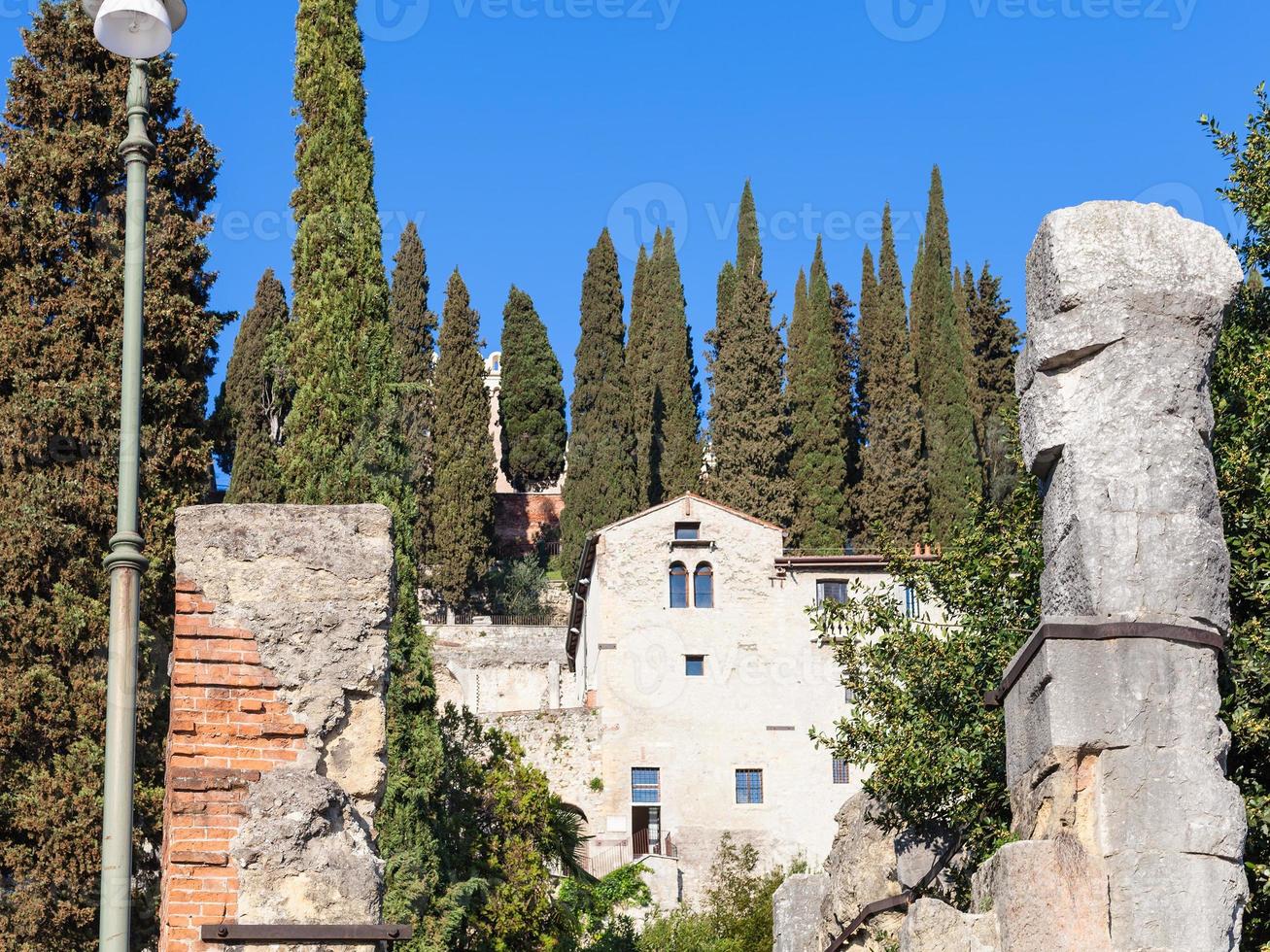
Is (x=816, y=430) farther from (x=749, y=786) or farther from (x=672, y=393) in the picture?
(x=749, y=786)

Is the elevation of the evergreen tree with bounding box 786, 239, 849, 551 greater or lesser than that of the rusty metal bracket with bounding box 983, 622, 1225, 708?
greater

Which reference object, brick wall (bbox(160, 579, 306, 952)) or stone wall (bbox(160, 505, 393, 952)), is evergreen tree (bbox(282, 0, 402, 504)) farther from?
brick wall (bbox(160, 579, 306, 952))

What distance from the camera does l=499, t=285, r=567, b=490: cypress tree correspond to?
63.7 m

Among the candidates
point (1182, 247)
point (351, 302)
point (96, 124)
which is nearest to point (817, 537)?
point (351, 302)

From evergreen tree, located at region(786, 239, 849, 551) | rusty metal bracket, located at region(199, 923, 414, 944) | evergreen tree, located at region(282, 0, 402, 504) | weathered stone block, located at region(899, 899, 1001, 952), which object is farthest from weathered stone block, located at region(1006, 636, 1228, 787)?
evergreen tree, located at region(786, 239, 849, 551)

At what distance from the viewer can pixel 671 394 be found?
56.4 meters

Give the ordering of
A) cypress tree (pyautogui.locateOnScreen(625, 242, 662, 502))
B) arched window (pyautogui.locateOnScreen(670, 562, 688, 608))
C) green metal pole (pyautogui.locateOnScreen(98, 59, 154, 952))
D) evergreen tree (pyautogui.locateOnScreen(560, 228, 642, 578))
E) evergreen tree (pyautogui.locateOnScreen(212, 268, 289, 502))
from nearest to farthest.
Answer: green metal pole (pyautogui.locateOnScreen(98, 59, 154, 952)) → evergreen tree (pyautogui.locateOnScreen(212, 268, 289, 502)) → arched window (pyautogui.locateOnScreen(670, 562, 688, 608)) → evergreen tree (pyautogui.locateOnScreen(560, 228, 642, 578)) → cypress tree (pyautogui.locateOnScreen(625, 242, 662, 502))

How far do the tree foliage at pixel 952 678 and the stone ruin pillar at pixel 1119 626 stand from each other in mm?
2960

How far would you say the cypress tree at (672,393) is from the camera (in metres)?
54.3

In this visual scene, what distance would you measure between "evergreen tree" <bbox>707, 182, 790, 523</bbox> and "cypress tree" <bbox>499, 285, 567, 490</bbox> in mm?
11823

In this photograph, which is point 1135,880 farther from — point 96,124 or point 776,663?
point 776,663

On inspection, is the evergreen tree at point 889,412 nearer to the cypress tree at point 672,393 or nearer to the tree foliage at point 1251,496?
the cypress tree at point 672,393

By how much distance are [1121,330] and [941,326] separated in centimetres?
4888

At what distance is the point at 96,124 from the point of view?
1981 cm
